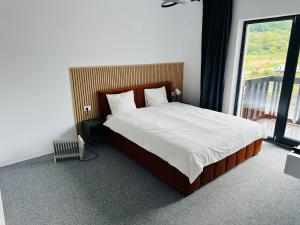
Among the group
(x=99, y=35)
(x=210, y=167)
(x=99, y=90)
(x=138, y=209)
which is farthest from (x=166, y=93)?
(x=138, y=209)

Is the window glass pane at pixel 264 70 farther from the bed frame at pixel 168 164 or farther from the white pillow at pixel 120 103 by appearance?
the white pillow at pixel 120 103

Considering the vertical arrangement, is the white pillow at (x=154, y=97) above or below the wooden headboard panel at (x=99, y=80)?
below

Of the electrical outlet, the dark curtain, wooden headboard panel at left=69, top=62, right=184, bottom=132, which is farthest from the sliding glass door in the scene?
the electrical outlet

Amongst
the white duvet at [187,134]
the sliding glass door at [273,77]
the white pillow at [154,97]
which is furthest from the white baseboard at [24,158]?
the sliding glass door at [273,77]

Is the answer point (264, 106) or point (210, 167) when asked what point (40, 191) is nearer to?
point (210, 167)

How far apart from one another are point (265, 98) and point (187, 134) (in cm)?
206

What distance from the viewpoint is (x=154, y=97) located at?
3.93m

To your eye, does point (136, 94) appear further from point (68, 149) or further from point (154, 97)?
point (68, 149)

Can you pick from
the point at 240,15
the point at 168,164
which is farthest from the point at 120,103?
the point at 240,15

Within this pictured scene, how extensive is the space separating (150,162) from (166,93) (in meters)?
2.04

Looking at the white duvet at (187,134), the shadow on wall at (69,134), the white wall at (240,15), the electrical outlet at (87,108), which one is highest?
the white wall at (240,15)

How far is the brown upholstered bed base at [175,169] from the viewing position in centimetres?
221

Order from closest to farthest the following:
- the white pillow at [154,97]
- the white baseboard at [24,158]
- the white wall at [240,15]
Answer: the white baseboard at [24,158] → the white wall at [240,15] → the white pillow at [154,97]

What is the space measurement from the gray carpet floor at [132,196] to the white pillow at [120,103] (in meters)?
0.95
